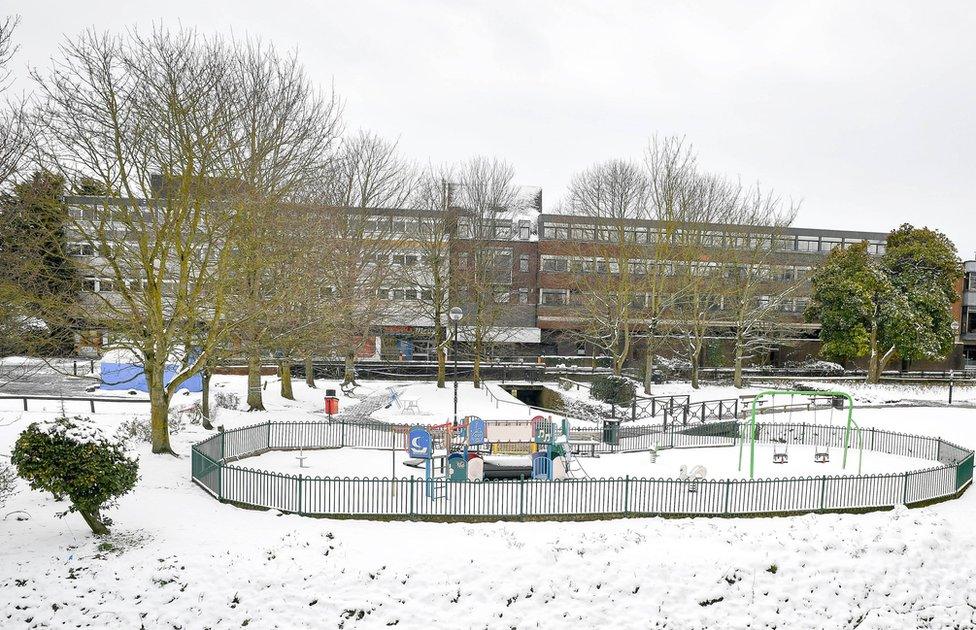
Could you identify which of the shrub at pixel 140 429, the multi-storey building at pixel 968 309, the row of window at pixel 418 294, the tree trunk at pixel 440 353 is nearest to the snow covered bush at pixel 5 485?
the shrub at pixel 140 429

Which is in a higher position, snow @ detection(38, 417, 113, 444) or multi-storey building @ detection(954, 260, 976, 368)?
multi-storey building @ detection(954, 260, 976, 368)

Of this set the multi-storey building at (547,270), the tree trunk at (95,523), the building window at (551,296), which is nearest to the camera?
the tree trunk at (95,523)

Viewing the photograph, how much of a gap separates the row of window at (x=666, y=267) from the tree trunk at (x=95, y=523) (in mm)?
28598

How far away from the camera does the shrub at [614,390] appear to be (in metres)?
31.2

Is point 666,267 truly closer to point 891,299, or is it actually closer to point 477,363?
point 477,363

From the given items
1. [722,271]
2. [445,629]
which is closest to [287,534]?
[445,629]

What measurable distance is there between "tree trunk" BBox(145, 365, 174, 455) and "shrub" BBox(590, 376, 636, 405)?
20.5m

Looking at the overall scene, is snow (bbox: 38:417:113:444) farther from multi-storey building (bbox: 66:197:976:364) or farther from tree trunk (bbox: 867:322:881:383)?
tree trunk (bbox: 867:322:881:383)

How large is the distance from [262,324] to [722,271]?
28.2 meters

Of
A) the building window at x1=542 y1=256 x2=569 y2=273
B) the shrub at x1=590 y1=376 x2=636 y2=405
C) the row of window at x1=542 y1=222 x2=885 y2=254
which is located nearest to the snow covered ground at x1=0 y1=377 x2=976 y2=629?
the shrub at x1=590 y1=376 x2=636 y2=405

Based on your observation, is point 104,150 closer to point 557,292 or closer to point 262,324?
point 262,324

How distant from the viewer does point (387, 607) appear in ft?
36.8

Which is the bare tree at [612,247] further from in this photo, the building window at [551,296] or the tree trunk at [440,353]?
the tree trunk at [440,353]

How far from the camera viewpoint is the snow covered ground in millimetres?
11000
